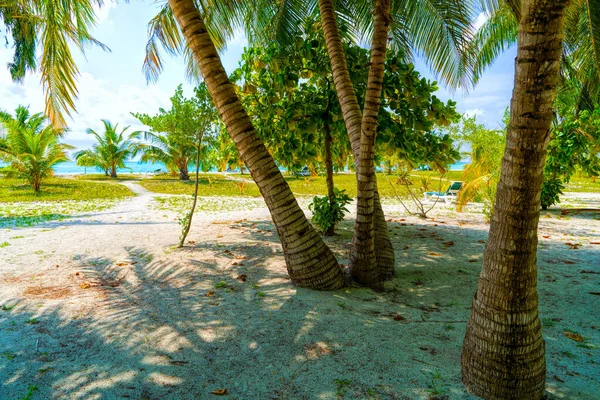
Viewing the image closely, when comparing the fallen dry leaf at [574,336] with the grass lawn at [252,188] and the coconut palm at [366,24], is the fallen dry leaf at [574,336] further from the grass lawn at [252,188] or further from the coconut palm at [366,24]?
the grass lawn at [252,188]

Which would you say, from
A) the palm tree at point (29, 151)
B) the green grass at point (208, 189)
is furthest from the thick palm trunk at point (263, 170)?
the palm tree at point (29, 151)

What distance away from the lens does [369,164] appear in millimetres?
3988

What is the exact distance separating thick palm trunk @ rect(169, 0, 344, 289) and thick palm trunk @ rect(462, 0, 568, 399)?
6.22 feet

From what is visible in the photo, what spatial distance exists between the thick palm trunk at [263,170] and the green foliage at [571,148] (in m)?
9.08

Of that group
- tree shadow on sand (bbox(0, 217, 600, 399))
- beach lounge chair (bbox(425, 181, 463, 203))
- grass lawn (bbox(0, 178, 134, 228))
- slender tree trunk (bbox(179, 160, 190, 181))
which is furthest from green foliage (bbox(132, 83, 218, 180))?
tree shadow on sand (bbox(0, 217, 600, 399))

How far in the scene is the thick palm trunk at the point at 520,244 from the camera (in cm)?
179

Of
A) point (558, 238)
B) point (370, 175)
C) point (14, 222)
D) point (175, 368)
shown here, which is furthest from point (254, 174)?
point (14, 222)

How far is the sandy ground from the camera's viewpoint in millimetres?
2328

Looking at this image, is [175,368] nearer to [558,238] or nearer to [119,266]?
[119,266]

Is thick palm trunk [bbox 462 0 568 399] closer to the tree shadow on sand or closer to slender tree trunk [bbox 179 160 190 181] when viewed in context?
the tree shadow on sand

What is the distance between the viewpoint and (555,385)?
7.59 feet

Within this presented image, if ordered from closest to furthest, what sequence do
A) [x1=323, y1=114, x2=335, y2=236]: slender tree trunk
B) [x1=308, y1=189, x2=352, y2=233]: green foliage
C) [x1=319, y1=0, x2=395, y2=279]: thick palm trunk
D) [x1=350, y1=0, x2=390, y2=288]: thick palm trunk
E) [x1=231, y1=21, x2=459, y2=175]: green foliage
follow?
1. [x1=350, y1=0, x2=390, y2=288]: thick palm trunk
2. [x1=319, y1=0, x2=395, y2=279]: thick palm trunk
3. [x1=231, y1=21, x2=459, y2=175]: green foliage
4. [x1=323, y1=114, x2=335, y2=236]: slender tree trunk
5. [x1=308, y1=189, x2=352, y2=233]: green foliage

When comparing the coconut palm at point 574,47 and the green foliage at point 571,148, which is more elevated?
the coconut palm at point 574,47

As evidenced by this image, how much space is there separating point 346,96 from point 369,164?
1042 mm
